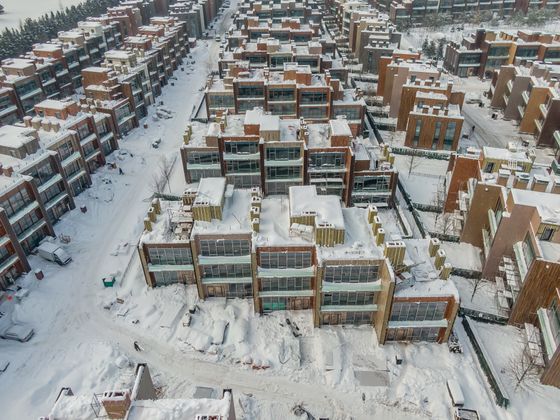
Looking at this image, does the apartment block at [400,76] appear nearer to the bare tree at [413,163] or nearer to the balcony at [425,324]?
the bare tree at [413,163]

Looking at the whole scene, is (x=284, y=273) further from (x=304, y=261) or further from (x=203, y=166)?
(x=203, y=166)

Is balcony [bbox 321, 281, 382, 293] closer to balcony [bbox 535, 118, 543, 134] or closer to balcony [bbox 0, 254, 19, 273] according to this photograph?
balcony [bbox 0, 254, 19, 273]

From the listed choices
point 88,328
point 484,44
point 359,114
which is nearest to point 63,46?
point 359,114

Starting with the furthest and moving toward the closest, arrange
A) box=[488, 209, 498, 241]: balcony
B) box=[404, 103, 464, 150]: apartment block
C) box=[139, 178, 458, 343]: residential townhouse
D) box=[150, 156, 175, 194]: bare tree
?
1. box=[404, 103, 464, 150]: apartment block
2. box=[150, 156, 175, 194]: bare tree
3. box=[488, 209, 498, 241]: balcony
4. box=[139, 178, 458, 343]: residential townhouse

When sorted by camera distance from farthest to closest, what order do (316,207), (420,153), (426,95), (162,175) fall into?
(426,95), (420,153), (162,175), (316,207)

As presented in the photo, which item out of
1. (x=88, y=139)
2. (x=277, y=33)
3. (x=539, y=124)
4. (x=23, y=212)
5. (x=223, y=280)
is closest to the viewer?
(x=223, y=280)

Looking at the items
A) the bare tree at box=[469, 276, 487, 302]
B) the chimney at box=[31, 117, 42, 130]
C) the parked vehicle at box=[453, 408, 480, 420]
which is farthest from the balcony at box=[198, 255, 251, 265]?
the chimney at box=[31, 117, 42, 130]

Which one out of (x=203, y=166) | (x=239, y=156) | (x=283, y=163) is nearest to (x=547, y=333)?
(x=283, y=163)
